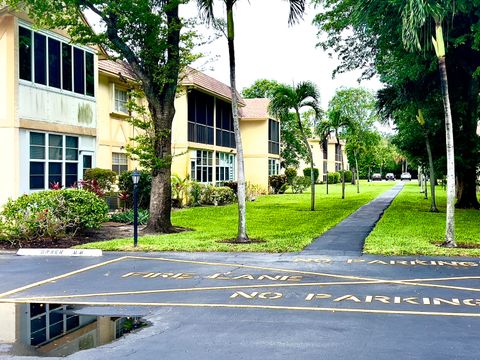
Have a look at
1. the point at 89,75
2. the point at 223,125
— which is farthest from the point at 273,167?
the point at 89,75

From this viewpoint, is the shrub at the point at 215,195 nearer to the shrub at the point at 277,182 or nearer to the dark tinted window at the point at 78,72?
the shrub at the point at 277,182

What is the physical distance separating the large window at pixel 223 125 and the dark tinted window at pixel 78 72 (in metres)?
16.5

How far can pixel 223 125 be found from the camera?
3856 cm

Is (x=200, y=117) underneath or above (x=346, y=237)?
above

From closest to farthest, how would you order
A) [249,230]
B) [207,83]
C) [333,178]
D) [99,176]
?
1. [249,230]
2. [99,176]
3. [207,83]
4. [333,178]

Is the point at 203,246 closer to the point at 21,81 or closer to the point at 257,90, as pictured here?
the point at 21,81

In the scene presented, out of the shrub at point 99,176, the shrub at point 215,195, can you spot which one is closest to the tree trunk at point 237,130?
the shrub at point 99,176

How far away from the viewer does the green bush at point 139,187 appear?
2517 cm

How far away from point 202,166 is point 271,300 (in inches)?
1016

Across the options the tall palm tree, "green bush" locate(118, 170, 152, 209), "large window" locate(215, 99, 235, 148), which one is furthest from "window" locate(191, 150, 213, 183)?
the tall palm tree

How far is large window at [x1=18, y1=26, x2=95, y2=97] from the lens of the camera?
18.1 metres

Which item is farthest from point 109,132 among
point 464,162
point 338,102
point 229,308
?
point 338,102

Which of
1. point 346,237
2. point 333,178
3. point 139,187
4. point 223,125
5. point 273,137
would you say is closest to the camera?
point 346,237

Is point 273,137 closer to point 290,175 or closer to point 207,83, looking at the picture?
point 290,175
